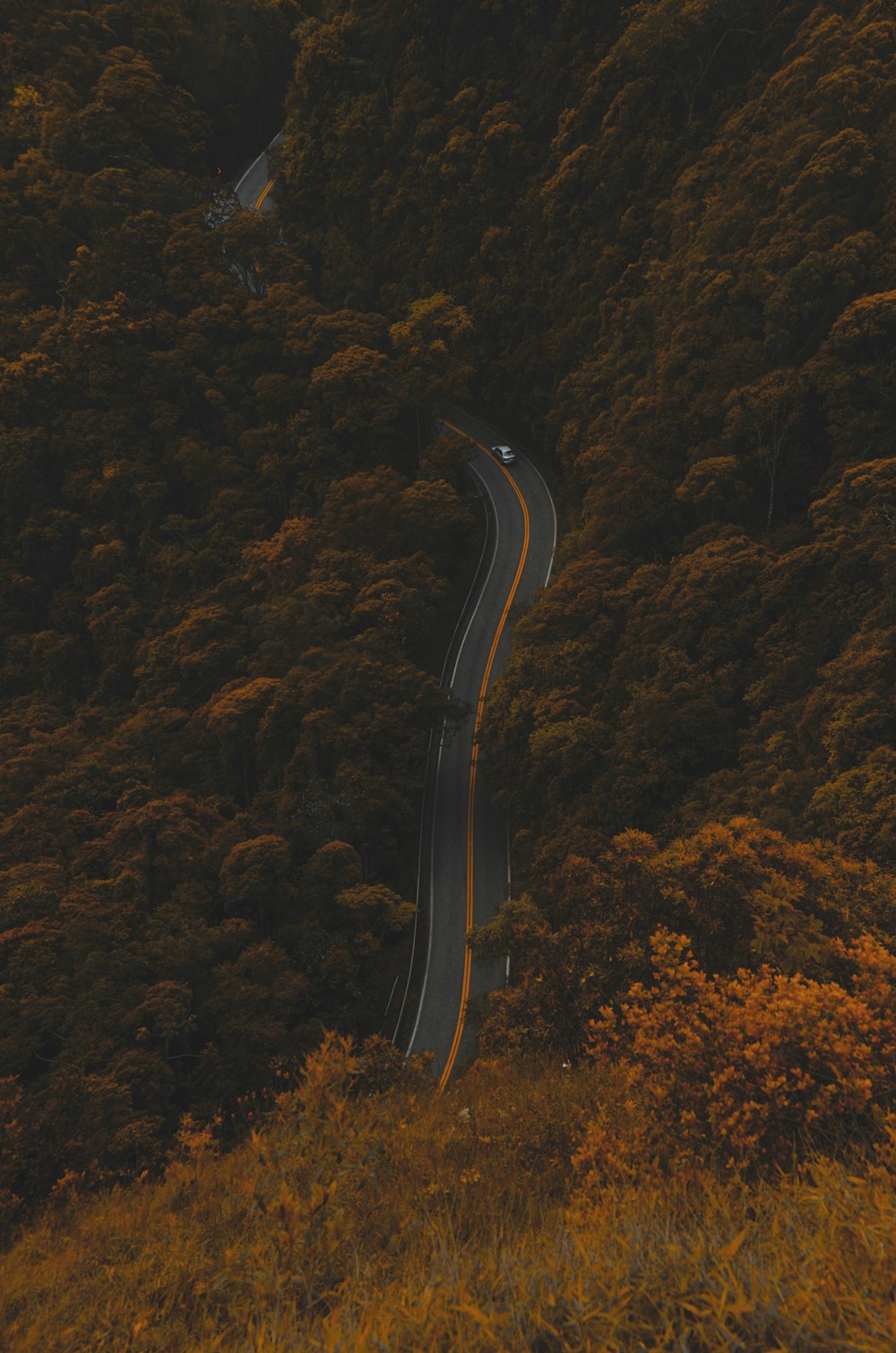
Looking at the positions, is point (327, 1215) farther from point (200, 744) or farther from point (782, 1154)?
point (200, 744)

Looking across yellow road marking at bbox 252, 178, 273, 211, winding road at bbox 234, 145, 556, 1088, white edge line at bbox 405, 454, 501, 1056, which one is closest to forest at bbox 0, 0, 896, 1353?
white edge line at bbox 405, 454, 501, 1056

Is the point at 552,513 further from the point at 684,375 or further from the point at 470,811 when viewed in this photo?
the point at 470,811

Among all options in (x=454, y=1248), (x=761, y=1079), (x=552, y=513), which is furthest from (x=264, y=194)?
(x=454, y=1248)

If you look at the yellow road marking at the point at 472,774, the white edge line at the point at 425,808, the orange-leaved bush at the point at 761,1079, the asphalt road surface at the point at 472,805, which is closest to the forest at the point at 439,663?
the orange-leaved bush at the point at 761,1079

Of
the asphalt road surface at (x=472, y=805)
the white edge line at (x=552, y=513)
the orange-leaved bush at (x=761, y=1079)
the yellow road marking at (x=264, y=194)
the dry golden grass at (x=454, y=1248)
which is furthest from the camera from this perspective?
the yellow road marking at (x=264, y=194)

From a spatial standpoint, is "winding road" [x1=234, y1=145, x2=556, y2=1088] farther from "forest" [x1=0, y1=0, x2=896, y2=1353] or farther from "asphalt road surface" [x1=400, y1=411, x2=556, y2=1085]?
"forest" [x1=0, y1=0, x2=896, y2=1353]

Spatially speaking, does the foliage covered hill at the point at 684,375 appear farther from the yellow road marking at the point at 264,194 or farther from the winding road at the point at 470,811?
the yellow road marking at the point at 264,194
